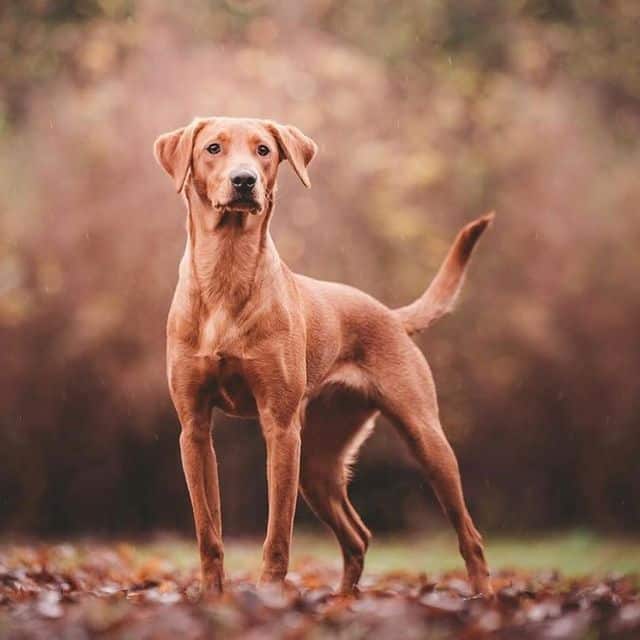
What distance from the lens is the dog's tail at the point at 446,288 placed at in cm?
652

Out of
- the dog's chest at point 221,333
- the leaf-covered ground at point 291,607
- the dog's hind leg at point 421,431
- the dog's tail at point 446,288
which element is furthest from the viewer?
the dog's tail at point 446,288

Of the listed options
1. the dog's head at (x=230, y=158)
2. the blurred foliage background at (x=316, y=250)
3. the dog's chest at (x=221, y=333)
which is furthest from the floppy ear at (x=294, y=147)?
the blurred foliage background at (x=316, y=250)

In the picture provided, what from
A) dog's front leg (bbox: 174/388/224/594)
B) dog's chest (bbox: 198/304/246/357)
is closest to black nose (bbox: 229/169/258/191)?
dog's chest (bbox: 198/304/246/357)

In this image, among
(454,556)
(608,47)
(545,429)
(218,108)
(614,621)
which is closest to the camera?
(614,621)

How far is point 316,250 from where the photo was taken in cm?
1376

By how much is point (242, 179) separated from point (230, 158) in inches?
8.3

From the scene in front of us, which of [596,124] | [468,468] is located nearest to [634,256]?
[596,124]

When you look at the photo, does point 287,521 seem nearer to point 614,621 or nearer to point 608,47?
point 614,621

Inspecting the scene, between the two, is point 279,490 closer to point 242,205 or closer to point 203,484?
point 203,484

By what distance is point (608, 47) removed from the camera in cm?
1697

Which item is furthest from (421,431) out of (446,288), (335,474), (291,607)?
(291,607)

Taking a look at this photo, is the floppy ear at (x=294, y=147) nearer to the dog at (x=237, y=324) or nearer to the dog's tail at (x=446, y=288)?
the dog at (x=237, y=324)

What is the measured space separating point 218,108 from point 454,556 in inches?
234

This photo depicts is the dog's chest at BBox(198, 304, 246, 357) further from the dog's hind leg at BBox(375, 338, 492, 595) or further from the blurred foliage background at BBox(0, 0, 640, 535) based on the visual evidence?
the blurred foliage background at BBox(0, 0, 640, 535)
